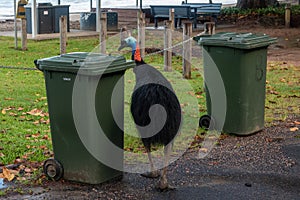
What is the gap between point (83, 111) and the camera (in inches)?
245

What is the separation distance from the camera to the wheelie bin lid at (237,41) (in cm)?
827

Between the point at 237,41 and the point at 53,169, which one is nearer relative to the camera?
the point at 53,169

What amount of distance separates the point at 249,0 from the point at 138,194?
70.3 ft

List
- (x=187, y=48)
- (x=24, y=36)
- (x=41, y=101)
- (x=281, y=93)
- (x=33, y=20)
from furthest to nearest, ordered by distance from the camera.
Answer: (x=33, y=20), (x=24, y=36), (x=187, y=48), (x=281, y=93), (x=41, y=101)

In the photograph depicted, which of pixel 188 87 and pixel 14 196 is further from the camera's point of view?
pixel 188 87

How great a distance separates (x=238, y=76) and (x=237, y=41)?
469 millimetres

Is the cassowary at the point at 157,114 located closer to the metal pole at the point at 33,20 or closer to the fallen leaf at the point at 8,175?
the fallen leaf at the point at 8,175

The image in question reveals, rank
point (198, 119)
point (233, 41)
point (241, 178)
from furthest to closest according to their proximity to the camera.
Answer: point (198, 119)
point (233, 41)
point (241, 178)

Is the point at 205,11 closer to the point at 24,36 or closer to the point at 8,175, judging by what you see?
the point at 24,36

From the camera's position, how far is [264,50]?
8.67 m

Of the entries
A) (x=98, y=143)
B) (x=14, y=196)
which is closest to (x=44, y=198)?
(x=14, y=196)

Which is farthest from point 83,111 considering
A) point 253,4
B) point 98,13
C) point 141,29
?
point 253,4

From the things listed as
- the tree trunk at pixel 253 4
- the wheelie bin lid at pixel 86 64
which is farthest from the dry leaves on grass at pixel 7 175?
the tree trunk at pixel 253 4

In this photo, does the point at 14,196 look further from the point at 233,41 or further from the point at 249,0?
the point at 249,0
